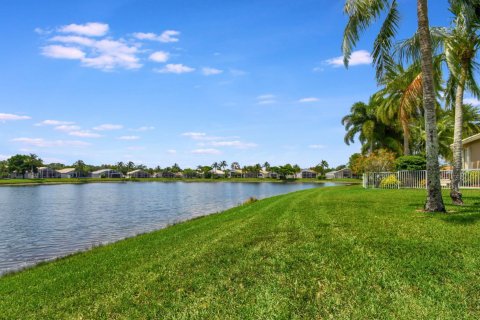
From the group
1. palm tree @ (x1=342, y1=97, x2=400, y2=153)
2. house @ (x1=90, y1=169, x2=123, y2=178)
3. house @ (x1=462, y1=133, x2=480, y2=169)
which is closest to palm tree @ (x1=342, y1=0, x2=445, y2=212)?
house @ (x1=462, y1=133, x2=480, y2=169)

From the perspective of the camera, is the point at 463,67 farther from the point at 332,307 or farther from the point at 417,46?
the point at 332,307

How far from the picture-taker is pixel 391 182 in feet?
Answer: 95.2

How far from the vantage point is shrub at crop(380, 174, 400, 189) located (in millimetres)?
28797

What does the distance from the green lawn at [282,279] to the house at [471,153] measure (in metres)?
24.1

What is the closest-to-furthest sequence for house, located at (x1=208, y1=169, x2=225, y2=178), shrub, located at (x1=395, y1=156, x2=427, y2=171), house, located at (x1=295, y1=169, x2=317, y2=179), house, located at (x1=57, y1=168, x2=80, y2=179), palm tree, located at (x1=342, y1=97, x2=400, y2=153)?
shrub, located at (x1=395, y1=156, x2=427, y2=171)
palm tree, located at (x1=342, y1=97, x2=400, y2=153)
house, located at (x1=57, y1=168, x2=80, y2=179)
house, located at (x1=295, y1=169, x2=317, y2=179)
house, located at (x1=208, y1=169, x2=225, y2=178)

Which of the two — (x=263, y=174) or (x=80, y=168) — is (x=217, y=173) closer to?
(x=263, y=174)

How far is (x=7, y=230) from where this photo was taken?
837 inches

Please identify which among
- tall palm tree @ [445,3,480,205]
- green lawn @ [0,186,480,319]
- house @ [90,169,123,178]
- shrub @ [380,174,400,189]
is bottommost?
green lawn @ [0,186,480,319]

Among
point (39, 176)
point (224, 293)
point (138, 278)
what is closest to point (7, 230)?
point (138, 278)

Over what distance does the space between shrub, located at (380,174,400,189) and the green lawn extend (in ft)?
65.6

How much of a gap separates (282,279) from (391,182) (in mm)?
25855

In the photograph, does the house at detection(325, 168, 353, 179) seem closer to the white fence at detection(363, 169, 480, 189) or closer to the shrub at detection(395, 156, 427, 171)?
the white fence at detection(363, 169, 480, 189)

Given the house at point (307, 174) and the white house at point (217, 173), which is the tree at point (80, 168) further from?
the house at point (307, 174)

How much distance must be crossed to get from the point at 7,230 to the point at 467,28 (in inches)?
1007
